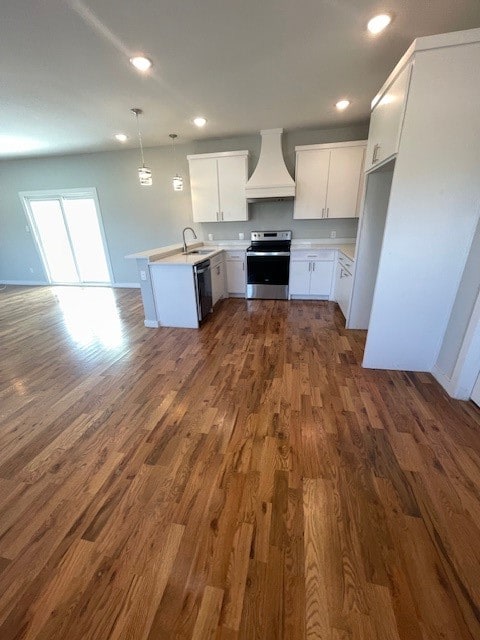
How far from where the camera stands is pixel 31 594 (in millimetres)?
1000

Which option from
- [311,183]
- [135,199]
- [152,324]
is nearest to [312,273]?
[311,183]

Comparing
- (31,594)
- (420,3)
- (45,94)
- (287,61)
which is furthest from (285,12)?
(31,594)

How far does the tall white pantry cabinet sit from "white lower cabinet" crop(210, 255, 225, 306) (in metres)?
2.43

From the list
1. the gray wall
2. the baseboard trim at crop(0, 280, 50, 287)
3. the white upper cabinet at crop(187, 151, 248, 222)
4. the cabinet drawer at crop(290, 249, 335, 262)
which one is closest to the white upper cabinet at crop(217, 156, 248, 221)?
the white upper cabinet at crop(187, 151, 248, 222)

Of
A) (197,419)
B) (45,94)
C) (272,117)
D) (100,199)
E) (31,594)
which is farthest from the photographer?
(100,199)

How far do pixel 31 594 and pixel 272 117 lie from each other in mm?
4886

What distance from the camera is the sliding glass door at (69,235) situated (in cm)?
555

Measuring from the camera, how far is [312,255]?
13.7 feet

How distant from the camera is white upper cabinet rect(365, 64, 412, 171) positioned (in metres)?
1.82

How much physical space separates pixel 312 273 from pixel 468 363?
2659mm

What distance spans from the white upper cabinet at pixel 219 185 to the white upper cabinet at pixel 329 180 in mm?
940

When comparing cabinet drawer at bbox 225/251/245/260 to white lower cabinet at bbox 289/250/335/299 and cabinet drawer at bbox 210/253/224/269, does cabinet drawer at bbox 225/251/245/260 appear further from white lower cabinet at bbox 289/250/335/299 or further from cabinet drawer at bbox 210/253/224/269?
white lower cabinet at bbox 289/250/335/299

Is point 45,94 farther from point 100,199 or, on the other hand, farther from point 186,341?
point 186,341

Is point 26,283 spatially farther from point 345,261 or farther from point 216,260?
point 345,261
